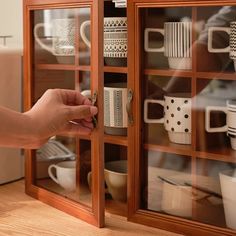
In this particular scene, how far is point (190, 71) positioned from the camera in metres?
1.06

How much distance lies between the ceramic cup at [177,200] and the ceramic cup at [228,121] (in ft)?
0.44

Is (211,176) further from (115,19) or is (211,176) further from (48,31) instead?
(48,31)

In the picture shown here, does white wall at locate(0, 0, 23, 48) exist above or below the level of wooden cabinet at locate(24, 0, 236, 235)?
above

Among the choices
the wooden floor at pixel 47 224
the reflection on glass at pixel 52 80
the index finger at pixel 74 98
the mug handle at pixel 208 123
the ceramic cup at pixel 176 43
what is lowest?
the wooden floor at pixel 47 224

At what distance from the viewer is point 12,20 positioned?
1725mm

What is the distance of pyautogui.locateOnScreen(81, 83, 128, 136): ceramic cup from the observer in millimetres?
1215

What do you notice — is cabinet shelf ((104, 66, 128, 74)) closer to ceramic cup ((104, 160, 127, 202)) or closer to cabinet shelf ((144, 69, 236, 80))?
cabinet shelf ((144, 69, 236, 80))

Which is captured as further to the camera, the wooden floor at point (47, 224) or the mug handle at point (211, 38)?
the wooden floor at point (47, 224)

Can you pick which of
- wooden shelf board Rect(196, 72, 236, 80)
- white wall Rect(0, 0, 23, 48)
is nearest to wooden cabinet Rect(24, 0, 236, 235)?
wooden shelf board Rect(196, 72, 236, 80)

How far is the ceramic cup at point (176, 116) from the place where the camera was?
42.8 inches

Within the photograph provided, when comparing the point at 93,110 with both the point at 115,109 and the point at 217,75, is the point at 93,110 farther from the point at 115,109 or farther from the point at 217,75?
the point at 217,75

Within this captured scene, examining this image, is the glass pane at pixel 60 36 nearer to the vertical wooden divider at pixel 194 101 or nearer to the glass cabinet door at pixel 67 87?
the glass cabinet door at pixel 67 87

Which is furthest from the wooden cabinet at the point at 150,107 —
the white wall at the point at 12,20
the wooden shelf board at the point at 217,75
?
the white wall at the point at 12,20

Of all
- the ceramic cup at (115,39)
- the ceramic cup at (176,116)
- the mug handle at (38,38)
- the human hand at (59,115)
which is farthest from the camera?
the mug handle at (38,38)
